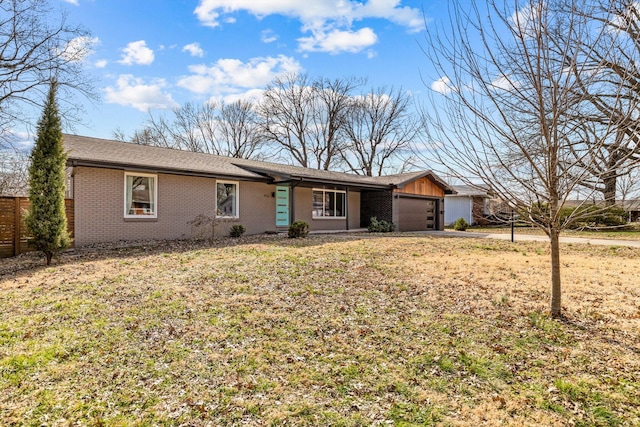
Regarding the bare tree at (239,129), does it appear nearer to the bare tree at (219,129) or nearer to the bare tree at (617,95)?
the bare tree at (219,129)

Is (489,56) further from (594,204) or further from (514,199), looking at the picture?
(594,204)

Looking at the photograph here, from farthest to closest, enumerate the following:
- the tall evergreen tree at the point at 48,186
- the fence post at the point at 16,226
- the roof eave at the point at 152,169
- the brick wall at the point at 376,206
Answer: the brick wall at the point at 376,206, the roof eave at the point at 152,169, the fence post at the point at 16,226, the tall evergreen tree at the point at 48,186

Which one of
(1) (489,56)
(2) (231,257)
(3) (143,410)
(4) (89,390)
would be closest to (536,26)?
(1) (489,56)

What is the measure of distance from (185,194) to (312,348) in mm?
10158

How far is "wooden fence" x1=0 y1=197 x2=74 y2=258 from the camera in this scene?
31.3 ft

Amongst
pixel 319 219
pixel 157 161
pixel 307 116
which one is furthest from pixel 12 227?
pixel 307 116

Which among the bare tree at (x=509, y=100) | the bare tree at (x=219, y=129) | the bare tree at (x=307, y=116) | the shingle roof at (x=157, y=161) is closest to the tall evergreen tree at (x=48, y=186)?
the shingle roof at (x=157, y=161)

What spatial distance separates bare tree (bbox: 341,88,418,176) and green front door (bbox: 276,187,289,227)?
21.6m

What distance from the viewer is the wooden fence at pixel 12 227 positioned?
9.53 meters

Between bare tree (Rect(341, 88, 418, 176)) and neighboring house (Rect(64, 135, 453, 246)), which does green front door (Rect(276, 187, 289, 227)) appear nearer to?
neighboring house (Rect(64, 135, 453, 246))

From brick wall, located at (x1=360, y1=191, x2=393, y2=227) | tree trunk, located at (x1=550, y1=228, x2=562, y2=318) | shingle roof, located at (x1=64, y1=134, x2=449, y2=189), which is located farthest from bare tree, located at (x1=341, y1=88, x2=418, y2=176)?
tree trunk, located at (x1=550, y1=228, x2=562, y2=318)

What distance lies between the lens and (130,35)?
1269cm

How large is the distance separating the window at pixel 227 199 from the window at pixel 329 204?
435cm

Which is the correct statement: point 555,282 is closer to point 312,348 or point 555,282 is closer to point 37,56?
point 312,348
